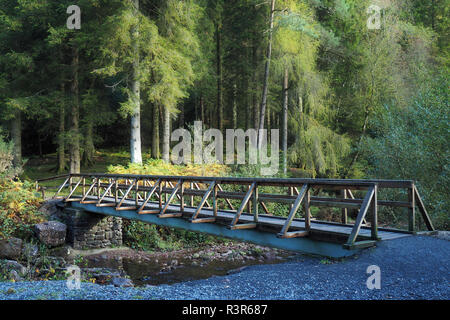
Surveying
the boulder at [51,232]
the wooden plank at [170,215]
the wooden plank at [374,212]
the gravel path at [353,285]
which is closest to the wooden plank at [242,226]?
the gravel path at [353,285]

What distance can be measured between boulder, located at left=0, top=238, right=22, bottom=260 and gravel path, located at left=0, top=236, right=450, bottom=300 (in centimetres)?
564

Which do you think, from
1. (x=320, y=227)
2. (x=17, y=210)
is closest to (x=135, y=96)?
(x=17, y=210)

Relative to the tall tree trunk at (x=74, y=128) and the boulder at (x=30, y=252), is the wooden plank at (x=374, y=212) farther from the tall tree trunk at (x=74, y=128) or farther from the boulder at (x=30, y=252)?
the tall tree trunk at (x=74, y=128)

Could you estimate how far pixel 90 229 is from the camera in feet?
47.1

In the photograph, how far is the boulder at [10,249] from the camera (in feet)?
37.9

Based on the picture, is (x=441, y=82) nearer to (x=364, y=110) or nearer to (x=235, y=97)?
(x=364, y=110)

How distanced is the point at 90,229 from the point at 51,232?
1464 mm

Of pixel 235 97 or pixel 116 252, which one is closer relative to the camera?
pixel 116 252

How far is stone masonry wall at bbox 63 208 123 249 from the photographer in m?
14.1

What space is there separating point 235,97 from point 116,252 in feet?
56.0
